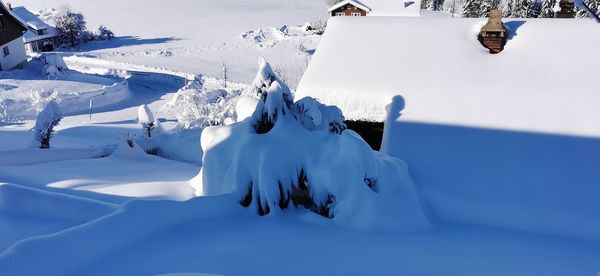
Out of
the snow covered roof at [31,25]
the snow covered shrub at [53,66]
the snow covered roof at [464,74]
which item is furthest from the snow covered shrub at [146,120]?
the snow covered roof at [31,25]

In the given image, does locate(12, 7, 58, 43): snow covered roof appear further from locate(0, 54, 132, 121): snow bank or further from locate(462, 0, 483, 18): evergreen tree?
locate(462, 0, 483, 18): evergreen tree

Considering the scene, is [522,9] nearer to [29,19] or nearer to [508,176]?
[508,176]

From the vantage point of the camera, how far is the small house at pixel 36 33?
133ft

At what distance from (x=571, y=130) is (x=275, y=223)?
5.96m

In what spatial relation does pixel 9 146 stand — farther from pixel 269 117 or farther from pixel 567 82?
pixel 567 82

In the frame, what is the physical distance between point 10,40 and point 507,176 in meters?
32.7

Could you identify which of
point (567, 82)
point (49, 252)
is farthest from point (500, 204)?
point (49, 252)

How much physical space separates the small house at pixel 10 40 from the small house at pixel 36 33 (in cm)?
1170

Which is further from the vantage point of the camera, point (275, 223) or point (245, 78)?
point (245, 78)

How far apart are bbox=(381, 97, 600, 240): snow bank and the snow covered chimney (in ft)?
7.99

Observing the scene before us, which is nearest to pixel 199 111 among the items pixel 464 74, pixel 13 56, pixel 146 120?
pixel 146 120

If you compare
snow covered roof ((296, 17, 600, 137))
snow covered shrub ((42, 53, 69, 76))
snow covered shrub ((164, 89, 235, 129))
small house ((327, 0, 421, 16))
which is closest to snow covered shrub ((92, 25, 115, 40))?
snow covered shrub ((42, 53, 69, 76))

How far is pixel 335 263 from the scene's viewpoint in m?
4.44

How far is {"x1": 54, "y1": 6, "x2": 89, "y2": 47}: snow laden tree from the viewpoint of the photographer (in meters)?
44.7
